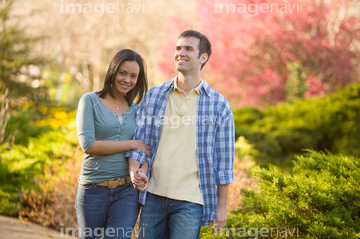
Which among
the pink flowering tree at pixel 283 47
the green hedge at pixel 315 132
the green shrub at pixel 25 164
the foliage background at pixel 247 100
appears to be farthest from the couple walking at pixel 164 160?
the pink flowering tree at pixel 283 47

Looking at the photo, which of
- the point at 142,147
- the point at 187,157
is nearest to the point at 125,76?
the point at 142,147

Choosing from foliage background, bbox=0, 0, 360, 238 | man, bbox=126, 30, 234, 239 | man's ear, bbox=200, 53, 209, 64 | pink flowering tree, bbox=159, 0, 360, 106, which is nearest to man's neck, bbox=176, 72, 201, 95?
man, bbox=126, 30, 234, 239

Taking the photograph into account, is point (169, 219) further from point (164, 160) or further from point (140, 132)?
point (140, 132)

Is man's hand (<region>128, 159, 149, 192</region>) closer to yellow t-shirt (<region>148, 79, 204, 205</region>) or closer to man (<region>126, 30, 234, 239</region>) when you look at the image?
man (<region>126, 30, 234, 239</region>)

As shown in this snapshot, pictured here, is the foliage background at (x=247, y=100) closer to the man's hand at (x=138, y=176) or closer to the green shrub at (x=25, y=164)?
the green shrub at (x=25, y=164)

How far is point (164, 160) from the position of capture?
2850mm

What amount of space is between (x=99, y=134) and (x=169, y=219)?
796 mm

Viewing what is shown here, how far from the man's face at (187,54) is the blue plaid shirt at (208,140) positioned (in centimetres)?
18

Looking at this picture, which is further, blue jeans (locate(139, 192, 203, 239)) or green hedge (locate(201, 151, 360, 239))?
green hedge (locate(201, 151, 360, 239))

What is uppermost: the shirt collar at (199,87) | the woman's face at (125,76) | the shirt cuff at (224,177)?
the woman's face at (125,76)

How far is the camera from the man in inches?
109

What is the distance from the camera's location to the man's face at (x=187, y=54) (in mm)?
2863

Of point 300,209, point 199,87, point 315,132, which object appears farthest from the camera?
point 315,132

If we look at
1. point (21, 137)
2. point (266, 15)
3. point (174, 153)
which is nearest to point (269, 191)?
point (174, 153)
